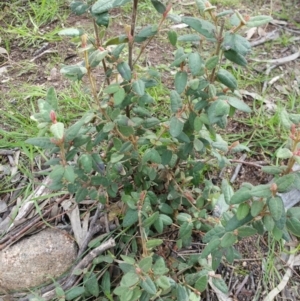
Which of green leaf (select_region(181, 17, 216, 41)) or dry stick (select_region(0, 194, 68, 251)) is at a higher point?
green leaf (select_region(181, 17, 216, 41))

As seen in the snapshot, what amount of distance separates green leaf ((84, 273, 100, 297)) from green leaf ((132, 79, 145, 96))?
67 cm

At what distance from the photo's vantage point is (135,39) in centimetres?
140

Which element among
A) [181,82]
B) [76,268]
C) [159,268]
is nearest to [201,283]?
[159,268]

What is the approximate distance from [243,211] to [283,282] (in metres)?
0.74

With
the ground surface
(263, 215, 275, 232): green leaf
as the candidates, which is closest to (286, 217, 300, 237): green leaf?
(263, 215, 275, 232): green leaf

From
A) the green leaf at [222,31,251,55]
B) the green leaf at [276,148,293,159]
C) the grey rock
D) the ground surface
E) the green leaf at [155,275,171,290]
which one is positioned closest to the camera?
the green leaf at [276,148,293,159]

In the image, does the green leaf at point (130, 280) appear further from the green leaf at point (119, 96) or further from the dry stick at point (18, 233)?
the dry stick at point (18, 233)

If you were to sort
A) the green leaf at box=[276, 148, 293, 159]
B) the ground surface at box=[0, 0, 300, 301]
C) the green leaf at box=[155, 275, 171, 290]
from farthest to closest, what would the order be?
the ground surface at box=[0, 0, 300, 301] < the green leaf at box=[155, 275, 171, 290] < the green leaf at box=[276, 148, 293, 159]

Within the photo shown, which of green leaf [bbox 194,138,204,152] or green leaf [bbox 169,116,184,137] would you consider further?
green leaf [bbox 194,138,204,152]

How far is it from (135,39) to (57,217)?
85 cm

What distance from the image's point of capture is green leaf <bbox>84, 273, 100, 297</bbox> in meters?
1.59

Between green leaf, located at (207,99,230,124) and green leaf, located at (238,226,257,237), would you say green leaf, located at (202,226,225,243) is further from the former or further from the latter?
green leaf, located at (207,99,230,124)

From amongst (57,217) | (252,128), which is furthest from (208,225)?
(252,128)

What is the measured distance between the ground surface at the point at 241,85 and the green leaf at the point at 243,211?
63 cm
